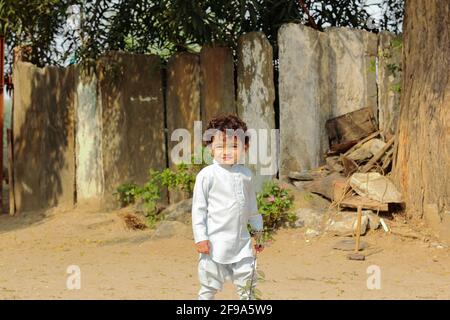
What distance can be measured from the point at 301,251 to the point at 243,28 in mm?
3361

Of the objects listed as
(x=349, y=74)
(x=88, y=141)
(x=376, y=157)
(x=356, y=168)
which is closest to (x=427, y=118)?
(x=376, y=157)

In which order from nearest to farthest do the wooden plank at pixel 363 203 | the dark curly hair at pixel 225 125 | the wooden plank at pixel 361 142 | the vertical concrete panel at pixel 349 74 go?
the dark curly hair at pixel 225 125 → the wooden plank at pixel 363 203 → the wooden plank at pixel 361 142 → the vertical concrete panel at pixel 349 74

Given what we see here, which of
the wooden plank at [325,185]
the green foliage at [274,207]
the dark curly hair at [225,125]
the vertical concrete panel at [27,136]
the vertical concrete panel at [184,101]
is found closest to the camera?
the dark curly hair at [225,125]

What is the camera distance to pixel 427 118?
7703mm

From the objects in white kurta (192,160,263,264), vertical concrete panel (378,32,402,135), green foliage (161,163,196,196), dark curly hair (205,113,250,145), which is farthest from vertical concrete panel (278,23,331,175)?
white kurta (192,160,263,264)

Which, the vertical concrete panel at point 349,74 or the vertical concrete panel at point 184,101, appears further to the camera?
the vertical concrete panel at point 184,101

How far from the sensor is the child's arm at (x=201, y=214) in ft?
14.9

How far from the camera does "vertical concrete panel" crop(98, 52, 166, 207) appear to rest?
9633 mm

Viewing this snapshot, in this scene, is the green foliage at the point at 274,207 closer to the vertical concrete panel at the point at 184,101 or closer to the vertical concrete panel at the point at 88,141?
the vertical concrete panel at the point at 184,101

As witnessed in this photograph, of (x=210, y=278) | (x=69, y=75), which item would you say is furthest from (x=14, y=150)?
(x=210, y=278)

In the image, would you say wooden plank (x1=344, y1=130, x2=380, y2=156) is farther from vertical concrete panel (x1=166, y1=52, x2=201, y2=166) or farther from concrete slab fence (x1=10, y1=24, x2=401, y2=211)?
vertical concrete panel (x1=166, y1=52, x2=201, y2=166)

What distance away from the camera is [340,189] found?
A: 8.11 meters

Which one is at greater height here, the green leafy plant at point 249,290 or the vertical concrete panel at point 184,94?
the vertical concrete panel at point 184,94

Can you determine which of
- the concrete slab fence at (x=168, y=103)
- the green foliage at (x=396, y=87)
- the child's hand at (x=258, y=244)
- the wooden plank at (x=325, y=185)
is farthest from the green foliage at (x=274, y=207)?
the child's hand at (x=258, y=244)
